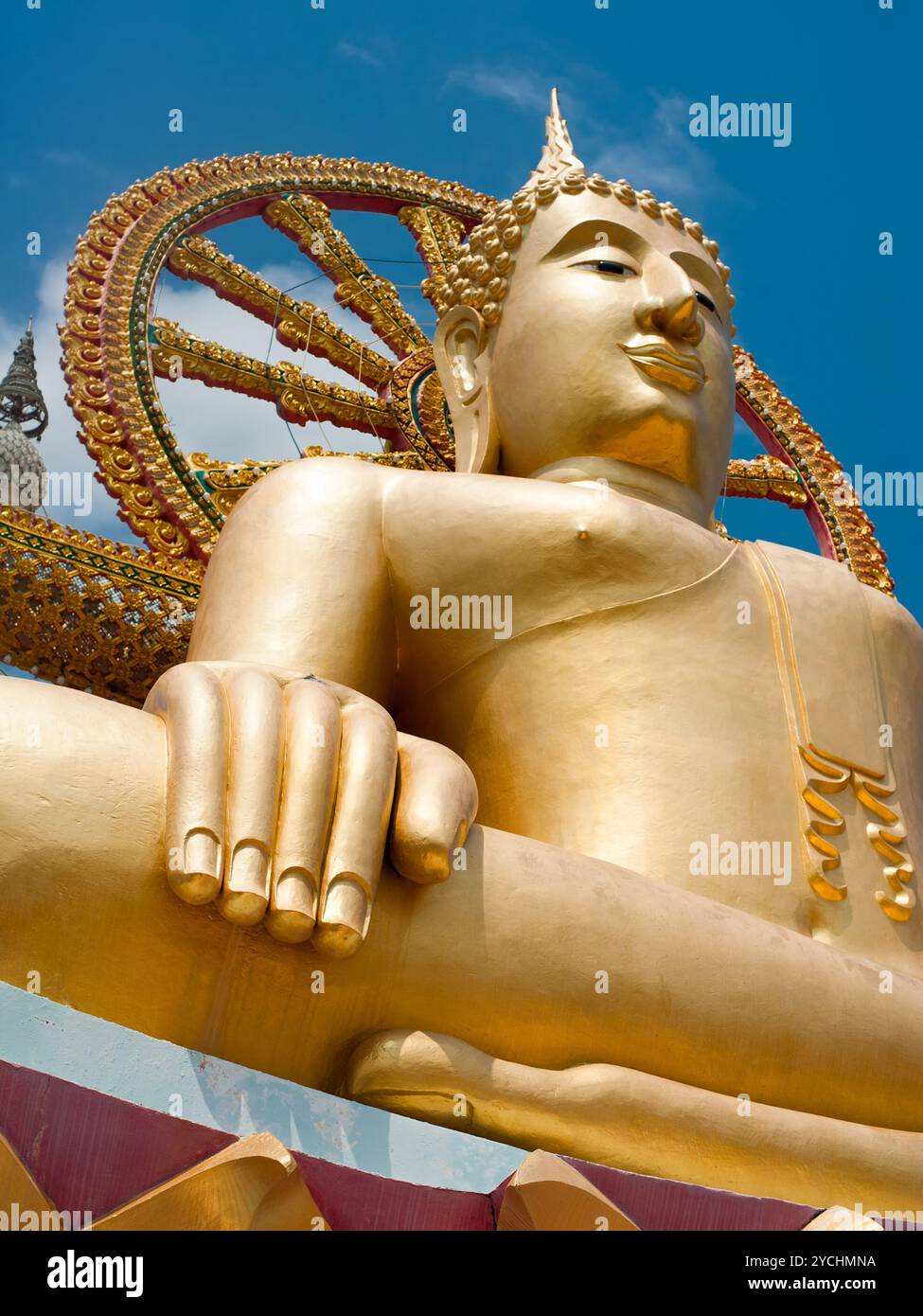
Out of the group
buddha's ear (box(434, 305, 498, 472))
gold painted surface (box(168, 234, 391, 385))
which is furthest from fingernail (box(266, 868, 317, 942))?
gold painted surface (box(168, 234, 391, 385))

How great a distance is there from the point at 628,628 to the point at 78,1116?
183 cm

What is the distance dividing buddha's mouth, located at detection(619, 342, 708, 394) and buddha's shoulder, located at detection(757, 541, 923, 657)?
386 mm

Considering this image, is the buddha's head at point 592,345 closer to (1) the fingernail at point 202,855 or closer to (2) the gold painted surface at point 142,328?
(2) the gold painted surface at point 142,328

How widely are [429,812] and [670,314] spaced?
1.67 meters

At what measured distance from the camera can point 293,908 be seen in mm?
2303

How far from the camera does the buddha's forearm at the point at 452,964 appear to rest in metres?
2.33

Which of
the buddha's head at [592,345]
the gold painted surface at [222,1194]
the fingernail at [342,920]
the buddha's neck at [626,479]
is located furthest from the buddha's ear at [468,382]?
the gold painted surface at [222,1194]

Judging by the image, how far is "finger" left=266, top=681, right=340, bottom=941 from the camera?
7.61ft

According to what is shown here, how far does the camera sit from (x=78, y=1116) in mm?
1787

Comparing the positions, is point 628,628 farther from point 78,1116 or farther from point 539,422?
point 78,1116

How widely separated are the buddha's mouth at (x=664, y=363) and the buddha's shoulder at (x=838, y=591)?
1.27 feet

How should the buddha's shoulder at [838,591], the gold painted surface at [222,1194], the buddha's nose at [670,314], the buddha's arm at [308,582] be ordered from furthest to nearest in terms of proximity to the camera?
the buddha's nose at [670,314] → the buddha's shoulder at [838,591] → the buddha's arm at [308,582] → the gold painted surface at [222,1194]
